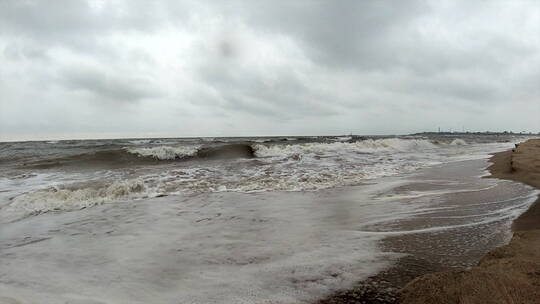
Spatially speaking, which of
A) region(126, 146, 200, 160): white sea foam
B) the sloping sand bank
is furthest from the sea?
region(126, 146, 200, 160): white sea foam

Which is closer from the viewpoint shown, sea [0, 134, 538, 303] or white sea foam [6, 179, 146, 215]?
sea [0, 134, 538, 303]

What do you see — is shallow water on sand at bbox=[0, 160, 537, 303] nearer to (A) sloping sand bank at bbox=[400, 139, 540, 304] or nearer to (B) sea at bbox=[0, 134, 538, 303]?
(B) sea at bbox=[0, 134, 538, 303]

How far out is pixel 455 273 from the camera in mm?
2525

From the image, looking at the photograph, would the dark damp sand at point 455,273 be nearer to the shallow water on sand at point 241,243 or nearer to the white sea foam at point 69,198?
the shallow water on sand at point 241,243

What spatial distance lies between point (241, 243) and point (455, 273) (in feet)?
7.82

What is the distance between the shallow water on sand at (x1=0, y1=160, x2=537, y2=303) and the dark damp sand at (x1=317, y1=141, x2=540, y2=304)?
0.12ft

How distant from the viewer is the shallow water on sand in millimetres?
2963

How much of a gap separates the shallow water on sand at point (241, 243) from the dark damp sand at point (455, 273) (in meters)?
0.04

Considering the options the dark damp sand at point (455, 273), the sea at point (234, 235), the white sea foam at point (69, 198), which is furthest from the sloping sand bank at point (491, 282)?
the white sea foam at point (69, 198)

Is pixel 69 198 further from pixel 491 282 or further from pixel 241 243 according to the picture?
pixel 491 282

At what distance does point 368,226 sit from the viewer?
4.60m

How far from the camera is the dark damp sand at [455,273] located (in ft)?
7.47

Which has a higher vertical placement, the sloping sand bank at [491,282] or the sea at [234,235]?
the sloping sand bank at [491,282]

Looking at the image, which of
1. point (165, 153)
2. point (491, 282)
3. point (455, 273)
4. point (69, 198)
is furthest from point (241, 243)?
point (165, 153)
